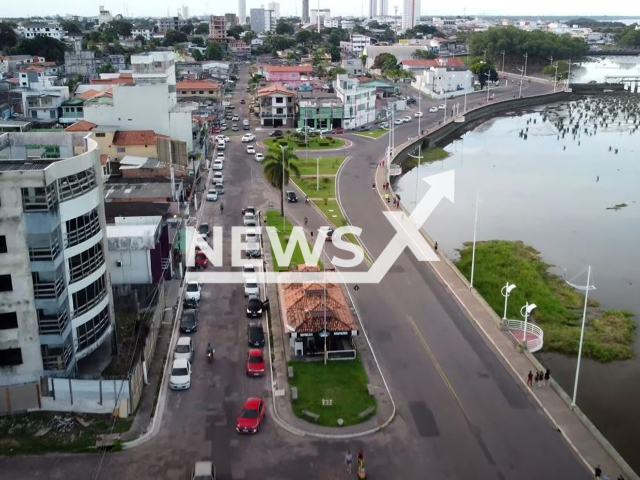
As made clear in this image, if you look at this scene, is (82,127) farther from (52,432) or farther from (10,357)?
(52,432)

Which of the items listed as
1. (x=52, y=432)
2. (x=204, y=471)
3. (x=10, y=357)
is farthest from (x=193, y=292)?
(x=204, y=471)

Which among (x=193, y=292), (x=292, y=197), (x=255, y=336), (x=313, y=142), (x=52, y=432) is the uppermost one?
(x=313, y=142)

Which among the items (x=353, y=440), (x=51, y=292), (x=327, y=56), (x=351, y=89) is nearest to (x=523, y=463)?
(x=353, y=440)

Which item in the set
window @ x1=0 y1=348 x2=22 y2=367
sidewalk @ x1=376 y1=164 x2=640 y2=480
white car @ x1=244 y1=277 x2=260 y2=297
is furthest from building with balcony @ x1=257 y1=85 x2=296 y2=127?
window @ x1=0 y1=348 x2=22 y2=367

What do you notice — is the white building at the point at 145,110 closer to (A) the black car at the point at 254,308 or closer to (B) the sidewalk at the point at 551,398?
(A) the black car at the point at 254,308

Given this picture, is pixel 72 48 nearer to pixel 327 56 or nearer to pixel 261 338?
pixel 327 56
